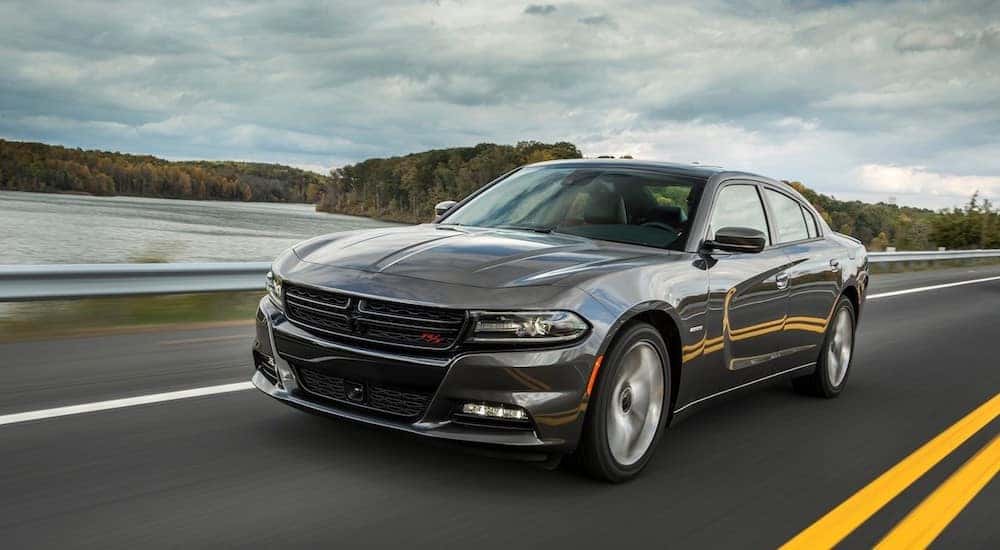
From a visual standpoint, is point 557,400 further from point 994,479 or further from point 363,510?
point 994,479

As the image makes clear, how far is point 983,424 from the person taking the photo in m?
6.17

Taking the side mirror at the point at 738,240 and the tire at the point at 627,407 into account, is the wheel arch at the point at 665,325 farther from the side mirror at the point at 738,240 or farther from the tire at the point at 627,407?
the side mirror at the point at 738,240

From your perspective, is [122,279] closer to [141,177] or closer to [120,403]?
[120,403]

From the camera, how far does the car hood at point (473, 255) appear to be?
4.00 m

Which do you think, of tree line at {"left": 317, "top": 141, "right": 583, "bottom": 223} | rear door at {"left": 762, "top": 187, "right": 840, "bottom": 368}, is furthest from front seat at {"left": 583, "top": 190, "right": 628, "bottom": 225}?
tree line at {"left": 317, "top": 141, "right": 583, "bottom": 223}

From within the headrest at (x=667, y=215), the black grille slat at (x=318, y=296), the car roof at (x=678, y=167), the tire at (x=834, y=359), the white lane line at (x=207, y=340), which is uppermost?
the car roof at (x=678, y=167)

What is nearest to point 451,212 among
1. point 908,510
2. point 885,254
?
point 908,510

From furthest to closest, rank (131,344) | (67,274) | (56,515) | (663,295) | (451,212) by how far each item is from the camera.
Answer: (67,274) → (131,344) → (451,212) → (663,295) → (56,515)

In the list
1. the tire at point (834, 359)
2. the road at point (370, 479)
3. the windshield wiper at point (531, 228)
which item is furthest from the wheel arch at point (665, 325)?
the tire at point (834, 359)

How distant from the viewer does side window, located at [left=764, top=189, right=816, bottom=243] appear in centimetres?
604

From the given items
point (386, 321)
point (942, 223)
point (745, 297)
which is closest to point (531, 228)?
point (745, 297)

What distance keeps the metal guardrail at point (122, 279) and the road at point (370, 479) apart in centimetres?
Answer: 127

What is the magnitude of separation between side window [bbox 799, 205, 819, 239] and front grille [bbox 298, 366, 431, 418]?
3638 mm

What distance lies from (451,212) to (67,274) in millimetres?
3672
